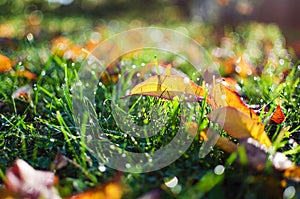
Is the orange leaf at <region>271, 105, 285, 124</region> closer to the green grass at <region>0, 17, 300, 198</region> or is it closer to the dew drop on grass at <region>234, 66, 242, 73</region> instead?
the green grass at <region>0, 17, 300, 198</region>

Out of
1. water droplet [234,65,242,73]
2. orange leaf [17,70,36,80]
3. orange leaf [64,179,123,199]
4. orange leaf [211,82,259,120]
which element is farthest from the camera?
water droplet [234,65,242,73]

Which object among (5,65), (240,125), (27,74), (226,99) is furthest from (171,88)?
(5,65)

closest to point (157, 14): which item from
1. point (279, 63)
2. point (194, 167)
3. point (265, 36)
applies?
point (265, 36)

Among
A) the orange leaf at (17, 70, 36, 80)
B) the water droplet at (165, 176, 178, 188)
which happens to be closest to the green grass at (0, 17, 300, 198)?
the water droplet at (165, 176, 178, 188)

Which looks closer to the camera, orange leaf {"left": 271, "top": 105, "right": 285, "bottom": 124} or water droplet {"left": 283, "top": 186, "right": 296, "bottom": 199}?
water droplet {"left": 283, "top": 186, "right": 296, "bottom": 199}

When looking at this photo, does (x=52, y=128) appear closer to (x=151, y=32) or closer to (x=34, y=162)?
(x=34, y=162)

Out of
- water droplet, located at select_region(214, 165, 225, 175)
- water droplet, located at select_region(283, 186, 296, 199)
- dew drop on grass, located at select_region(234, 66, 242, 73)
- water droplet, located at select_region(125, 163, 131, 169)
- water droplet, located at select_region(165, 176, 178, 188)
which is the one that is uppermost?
water droplet, located at select_region(283, 186, 296, 199)

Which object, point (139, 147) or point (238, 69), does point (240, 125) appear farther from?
point (238, 69)
